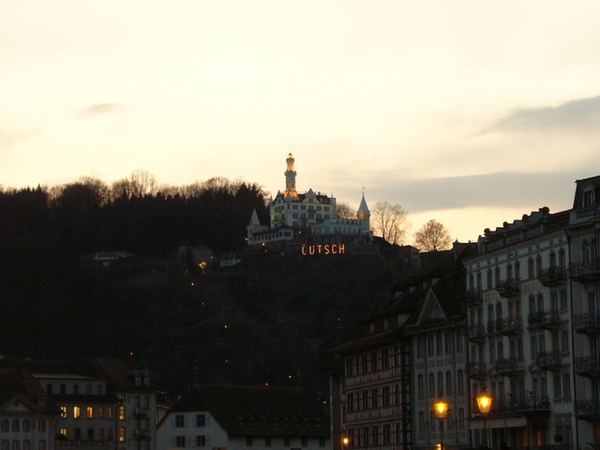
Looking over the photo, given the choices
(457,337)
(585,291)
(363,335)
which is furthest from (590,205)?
(363,335)

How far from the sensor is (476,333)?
88.6 m

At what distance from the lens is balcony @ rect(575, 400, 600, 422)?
244 ft

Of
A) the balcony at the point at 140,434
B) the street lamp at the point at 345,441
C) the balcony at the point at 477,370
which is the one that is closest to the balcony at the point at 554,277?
the balcony at the point at 477,370

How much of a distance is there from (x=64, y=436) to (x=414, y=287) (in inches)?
2466

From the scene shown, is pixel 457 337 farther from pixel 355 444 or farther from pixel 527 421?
pixel 355 444

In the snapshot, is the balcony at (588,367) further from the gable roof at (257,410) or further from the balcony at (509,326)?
Result: the gable roof at (257,410)

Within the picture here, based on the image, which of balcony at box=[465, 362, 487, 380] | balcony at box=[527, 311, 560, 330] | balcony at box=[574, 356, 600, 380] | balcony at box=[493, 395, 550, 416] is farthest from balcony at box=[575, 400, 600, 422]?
balcony at box=[465, 362, 487, 380]

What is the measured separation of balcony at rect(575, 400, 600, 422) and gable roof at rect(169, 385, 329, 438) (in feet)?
209

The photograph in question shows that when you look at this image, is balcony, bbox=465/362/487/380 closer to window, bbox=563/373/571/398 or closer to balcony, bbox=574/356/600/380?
window, bbox=563/373/571/398

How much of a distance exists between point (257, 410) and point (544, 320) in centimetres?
6496

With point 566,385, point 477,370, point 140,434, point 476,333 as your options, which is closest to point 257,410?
point 140,434

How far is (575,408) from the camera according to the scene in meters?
76.0

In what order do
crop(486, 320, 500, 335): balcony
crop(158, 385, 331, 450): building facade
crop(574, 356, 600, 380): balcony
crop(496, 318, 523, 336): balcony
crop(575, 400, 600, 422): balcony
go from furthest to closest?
crop(158, 385, 331, 450): building facade → crop(486, 320, 500, 335): balcony → crop(496, 318, 523, 336): balcony → crop(574, 356, 600, 380): balcony → crop(575, 400, 600, 422): balcony

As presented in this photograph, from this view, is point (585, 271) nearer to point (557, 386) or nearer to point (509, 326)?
point (557, 386)
